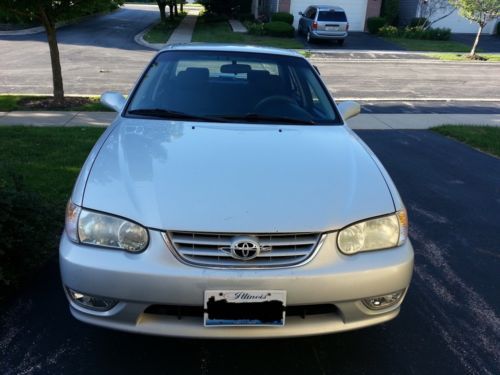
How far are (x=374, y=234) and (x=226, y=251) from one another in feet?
2.52

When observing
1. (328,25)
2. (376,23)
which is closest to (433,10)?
(376,23)

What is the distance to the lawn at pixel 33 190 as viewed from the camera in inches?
129

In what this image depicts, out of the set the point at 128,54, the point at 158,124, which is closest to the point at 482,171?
the point at 158,124

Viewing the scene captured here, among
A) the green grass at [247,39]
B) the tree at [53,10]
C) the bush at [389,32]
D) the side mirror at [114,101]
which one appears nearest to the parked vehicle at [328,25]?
the green grass at [247,39]

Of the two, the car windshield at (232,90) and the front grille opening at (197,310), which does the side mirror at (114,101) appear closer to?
the car windshield at (232,90)

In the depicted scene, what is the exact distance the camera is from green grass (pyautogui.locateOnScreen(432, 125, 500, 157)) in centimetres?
735

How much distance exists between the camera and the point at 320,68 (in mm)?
16328

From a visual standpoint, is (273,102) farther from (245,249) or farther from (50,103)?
(50,103)

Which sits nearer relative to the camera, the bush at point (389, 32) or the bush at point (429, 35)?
the bush at point (429, 35)

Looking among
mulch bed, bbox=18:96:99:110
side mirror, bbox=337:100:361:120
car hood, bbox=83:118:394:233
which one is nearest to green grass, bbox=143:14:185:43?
mulch bed, bbox=18:96:99:110

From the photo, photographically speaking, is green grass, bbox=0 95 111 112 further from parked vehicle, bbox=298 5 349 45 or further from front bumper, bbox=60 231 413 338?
parked vehicle, bbox=298 5 349 45

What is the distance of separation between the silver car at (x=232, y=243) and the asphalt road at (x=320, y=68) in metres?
8.29

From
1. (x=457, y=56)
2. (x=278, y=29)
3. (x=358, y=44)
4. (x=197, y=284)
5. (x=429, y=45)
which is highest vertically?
(x=197, y=284)

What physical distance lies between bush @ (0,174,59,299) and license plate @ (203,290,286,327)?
1.53m
